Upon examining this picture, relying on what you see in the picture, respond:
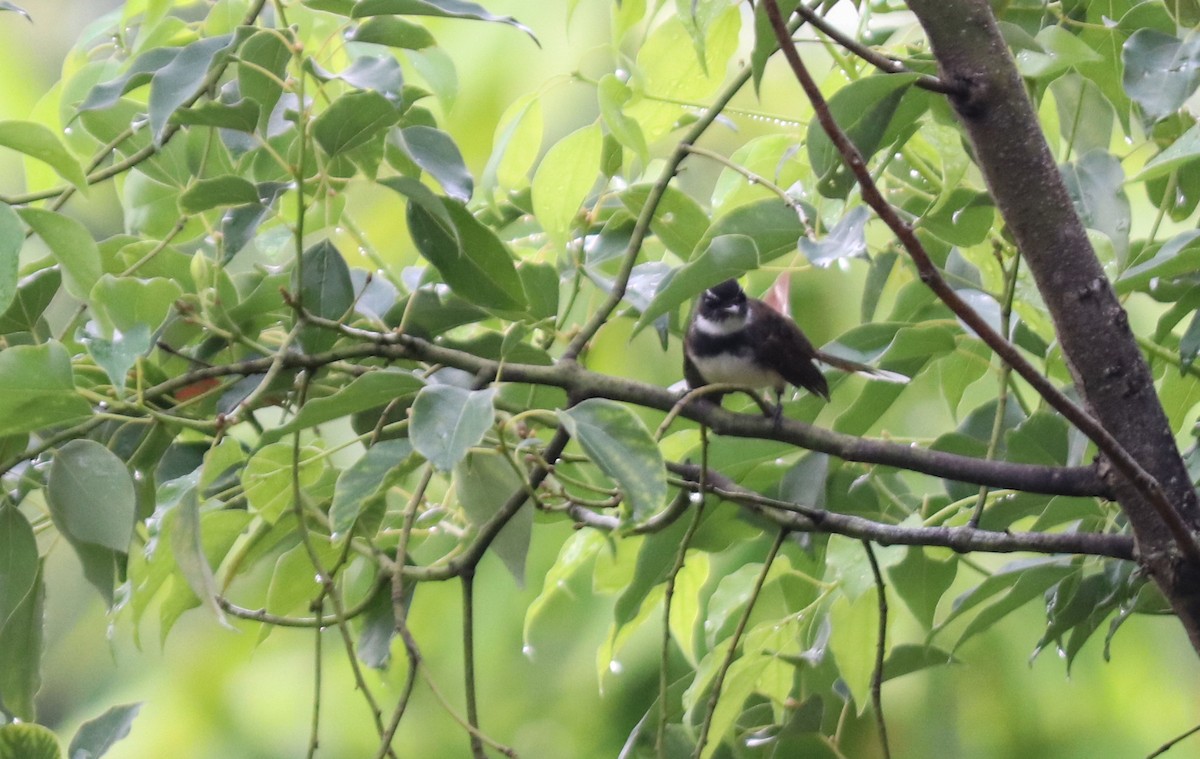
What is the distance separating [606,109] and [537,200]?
0.10m

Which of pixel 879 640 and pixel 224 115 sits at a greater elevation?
pixel 224 115

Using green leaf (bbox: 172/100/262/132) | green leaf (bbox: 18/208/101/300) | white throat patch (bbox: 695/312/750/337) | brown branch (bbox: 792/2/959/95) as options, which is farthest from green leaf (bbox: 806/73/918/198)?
white throat patch (bbox: 695/312/750/337)

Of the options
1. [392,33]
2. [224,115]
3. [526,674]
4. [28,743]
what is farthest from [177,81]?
[526,674]

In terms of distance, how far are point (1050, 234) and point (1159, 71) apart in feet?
0.43

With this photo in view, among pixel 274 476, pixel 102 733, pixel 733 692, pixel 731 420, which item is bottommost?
pixel 102 733

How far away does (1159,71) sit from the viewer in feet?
2.26

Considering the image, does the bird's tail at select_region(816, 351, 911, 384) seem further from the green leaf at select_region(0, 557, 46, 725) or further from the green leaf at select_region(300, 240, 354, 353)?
the green leaf at select_region(0, 557, 46, 725)

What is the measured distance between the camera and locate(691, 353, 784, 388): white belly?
129cm

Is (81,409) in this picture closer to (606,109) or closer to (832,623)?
(606,109)

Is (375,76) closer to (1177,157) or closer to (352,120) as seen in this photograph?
(352,120)

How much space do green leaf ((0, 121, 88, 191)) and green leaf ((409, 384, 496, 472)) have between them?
27 centimetres

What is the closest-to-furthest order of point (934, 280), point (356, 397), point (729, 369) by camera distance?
1. point (934, 280)
2. point (356, 397)
3. point (729, 369)

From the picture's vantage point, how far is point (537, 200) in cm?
81

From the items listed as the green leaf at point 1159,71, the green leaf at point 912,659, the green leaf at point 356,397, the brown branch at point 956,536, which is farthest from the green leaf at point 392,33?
the green leaf at point 912,659
